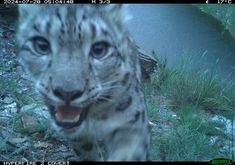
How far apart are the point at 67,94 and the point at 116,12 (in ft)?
1.75

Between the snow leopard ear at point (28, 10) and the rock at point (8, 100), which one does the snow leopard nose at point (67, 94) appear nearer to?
the snow leopard ear at point (28, 10)

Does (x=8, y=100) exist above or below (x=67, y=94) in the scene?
below

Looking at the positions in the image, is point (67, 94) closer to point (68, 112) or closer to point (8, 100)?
point (68, 112)

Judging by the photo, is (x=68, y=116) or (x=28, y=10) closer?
(x=68, y=116)

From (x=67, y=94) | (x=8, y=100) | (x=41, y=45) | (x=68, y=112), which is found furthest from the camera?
(x=8, y=100)

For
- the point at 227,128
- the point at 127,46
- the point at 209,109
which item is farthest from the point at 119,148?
the point at 209,109

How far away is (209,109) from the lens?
3.73m

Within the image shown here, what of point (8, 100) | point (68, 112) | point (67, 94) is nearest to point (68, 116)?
point (68, 112)

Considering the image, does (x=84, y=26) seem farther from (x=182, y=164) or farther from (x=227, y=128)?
(x=227, y=128)

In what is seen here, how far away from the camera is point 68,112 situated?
2064mm

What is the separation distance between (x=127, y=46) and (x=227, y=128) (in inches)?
52.5

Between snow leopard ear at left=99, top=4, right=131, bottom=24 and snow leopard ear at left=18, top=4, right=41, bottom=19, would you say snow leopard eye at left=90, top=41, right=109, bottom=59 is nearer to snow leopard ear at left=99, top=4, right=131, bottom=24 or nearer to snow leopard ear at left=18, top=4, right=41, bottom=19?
snow leopard ear at left=99, top=4, right=131, bottom=24

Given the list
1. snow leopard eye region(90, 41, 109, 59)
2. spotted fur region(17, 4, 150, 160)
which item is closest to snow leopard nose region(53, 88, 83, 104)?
spotted fur region(17, 4, 150, 160)

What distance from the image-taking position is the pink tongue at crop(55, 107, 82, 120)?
2.06 metres
